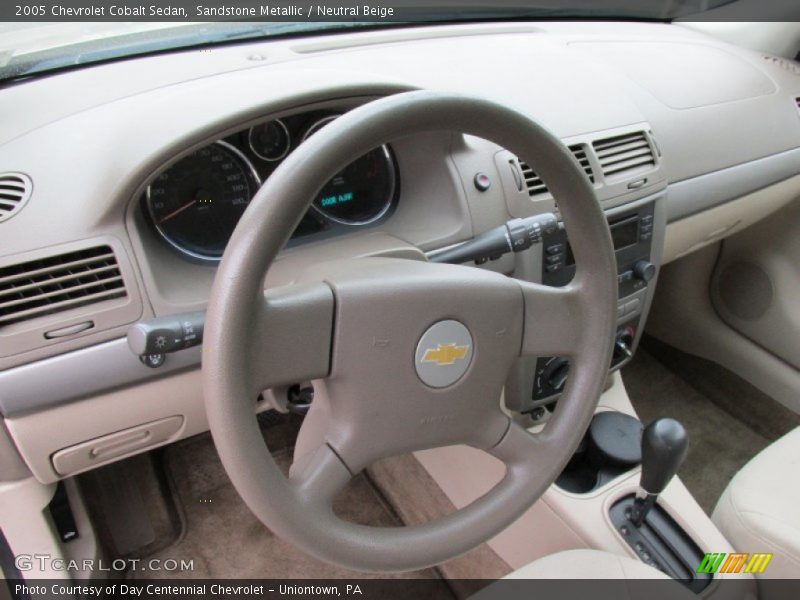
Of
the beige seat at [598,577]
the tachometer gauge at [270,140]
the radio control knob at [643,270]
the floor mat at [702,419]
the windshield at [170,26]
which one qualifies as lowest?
the floor mat at [702,419]

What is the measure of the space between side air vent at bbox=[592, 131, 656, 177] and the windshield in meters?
0.56

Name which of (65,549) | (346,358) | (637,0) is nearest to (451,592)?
(65,549)

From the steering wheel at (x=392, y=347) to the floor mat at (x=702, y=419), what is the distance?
130 centimetres

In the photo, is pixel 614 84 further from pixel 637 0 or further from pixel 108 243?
pixel 108 243

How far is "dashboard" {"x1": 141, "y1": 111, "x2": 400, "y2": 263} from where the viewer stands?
1056 mm

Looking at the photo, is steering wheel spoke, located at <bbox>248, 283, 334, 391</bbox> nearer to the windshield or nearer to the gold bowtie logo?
the gold bowtie logo

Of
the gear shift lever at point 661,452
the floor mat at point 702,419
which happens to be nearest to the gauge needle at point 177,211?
the gear shift lever at point 661,452

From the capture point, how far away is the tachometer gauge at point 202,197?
1.05 meters

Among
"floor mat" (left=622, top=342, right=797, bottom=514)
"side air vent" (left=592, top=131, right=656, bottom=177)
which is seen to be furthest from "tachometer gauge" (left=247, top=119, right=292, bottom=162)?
"floor mat" (left=622, top=342, right=797, bottom=514)

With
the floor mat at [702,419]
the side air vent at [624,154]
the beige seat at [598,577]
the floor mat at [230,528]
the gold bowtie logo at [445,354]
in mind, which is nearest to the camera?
the gold bowtie logo at [445,354]

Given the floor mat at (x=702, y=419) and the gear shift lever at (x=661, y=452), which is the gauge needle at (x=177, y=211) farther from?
the floor mat at (x=702, y=419)

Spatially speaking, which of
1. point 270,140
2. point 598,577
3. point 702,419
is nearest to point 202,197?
point 270,140

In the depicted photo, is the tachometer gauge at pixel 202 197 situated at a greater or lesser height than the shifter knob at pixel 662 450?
greater

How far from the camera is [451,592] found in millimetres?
1714
